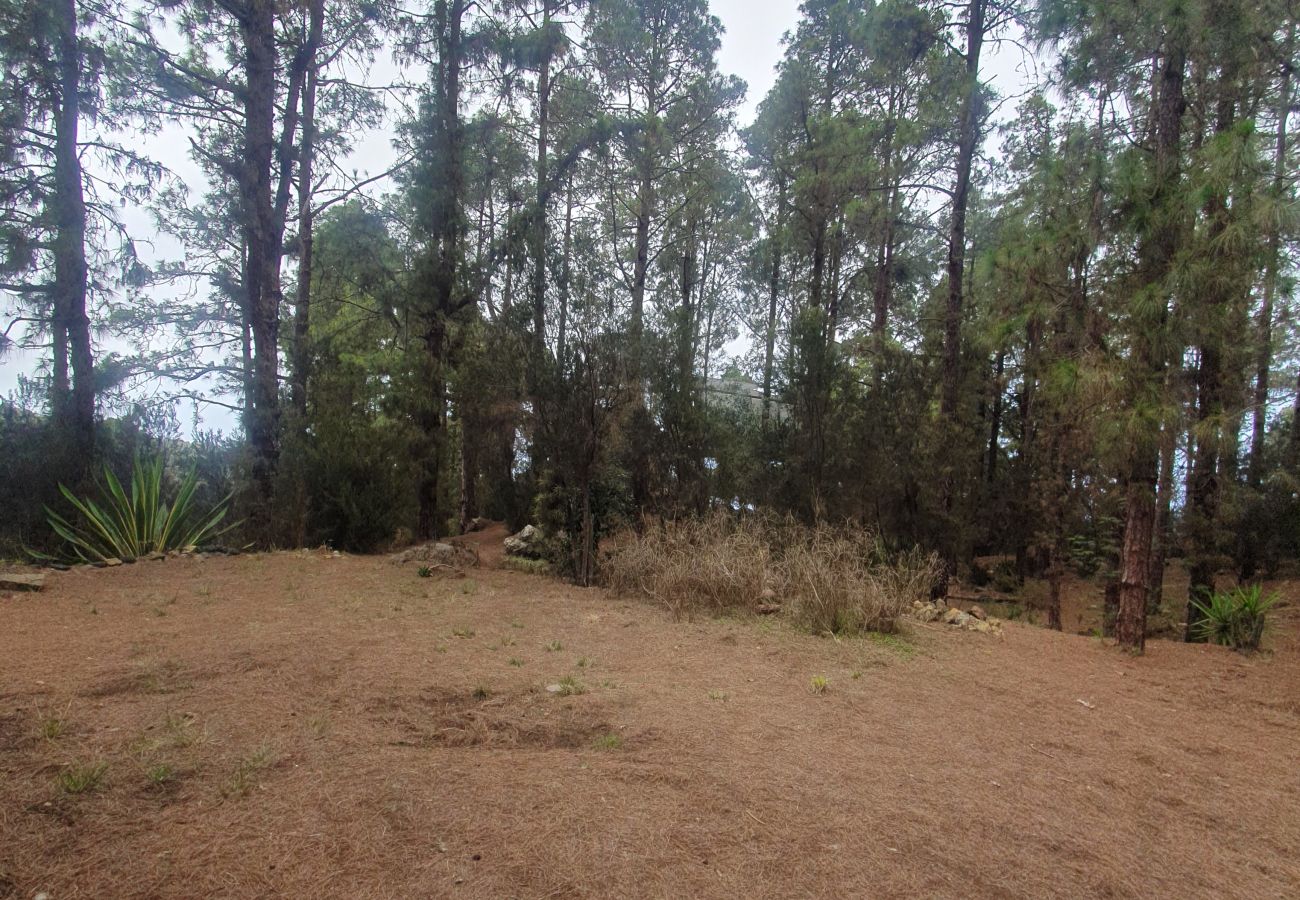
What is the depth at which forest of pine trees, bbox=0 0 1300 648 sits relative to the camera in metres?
6.59

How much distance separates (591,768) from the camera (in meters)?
3.01

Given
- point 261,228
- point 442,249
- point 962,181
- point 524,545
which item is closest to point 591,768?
point 524,545

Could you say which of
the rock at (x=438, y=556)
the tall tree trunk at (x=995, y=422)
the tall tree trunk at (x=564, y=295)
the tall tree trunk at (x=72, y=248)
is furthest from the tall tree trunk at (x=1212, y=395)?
the tall tree trunk at (x=72, y=248)

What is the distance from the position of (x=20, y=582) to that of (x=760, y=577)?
22.0 ft

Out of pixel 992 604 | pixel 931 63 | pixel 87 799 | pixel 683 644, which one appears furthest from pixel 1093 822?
pixel 931 63

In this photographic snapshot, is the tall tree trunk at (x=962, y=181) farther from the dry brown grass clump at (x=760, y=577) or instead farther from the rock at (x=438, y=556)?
the rock at (x=438, y=556)

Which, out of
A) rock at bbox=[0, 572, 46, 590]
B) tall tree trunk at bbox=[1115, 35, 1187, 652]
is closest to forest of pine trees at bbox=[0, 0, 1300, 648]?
tall tree trunk at bbox=[1115, 35, 1187, 652]

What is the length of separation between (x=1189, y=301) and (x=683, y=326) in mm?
6805

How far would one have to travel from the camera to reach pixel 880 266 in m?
15.8

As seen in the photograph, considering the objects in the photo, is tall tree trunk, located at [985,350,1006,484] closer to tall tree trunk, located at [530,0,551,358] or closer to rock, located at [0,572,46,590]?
tall tree trunk, located at [530,0,551,358]

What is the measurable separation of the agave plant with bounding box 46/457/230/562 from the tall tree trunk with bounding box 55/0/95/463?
56.3 inches

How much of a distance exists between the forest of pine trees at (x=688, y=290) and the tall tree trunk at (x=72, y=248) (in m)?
0.04

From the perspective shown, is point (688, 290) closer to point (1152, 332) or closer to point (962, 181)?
point (962, 181)

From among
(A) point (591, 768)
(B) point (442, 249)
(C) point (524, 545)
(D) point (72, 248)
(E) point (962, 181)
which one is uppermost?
(E) point (962, 181)
